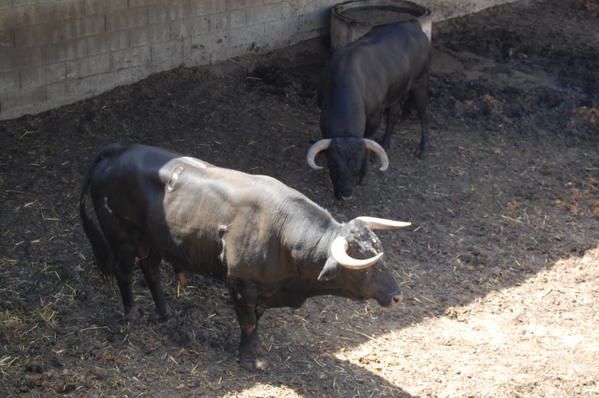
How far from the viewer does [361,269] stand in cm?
646

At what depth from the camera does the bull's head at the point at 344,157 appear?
10047 mm

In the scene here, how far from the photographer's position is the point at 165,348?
7309 millimetres

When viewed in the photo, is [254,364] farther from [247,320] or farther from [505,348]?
[505,348]

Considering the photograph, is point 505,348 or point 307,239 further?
point 505,348

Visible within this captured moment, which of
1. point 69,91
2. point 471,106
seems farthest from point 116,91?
point 471,106

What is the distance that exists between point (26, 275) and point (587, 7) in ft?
39.0

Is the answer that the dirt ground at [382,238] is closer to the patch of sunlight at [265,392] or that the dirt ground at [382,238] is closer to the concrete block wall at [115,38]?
the patch of sunlight at [265,392]

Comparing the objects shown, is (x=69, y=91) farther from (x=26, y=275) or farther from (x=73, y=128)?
(x=26, y=275)

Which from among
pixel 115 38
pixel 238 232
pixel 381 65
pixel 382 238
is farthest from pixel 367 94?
pixel 238 232

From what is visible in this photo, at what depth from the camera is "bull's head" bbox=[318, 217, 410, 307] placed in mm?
6516

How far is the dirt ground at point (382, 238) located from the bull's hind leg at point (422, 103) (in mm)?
201

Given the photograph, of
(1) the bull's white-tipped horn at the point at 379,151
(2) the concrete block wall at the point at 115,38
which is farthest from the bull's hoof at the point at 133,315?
(2) the concrete block wall at the point at 115,38

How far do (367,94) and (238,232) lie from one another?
4.35 metres

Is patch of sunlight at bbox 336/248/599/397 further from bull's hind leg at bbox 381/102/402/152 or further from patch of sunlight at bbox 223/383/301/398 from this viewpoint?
bull's hind leg at bbox 381/102/402/152
